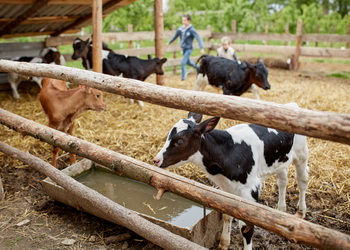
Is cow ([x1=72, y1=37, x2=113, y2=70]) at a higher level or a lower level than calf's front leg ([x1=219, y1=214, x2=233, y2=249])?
higher

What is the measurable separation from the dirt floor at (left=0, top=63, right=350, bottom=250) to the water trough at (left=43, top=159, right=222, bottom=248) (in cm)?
29

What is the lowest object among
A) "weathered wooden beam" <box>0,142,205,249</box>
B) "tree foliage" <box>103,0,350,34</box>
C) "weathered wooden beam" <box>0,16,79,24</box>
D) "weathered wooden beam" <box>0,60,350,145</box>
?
"weathered wooden beam" <box>0,142,205,249</box>

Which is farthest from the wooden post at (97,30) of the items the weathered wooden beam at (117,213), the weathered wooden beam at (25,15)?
the weathered wooden beam at (117,213)

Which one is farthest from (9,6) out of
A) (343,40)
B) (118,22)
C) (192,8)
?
(192,8)

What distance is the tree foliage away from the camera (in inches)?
789

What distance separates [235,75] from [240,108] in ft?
18.9

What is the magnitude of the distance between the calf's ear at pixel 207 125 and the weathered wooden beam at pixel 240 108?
66cm

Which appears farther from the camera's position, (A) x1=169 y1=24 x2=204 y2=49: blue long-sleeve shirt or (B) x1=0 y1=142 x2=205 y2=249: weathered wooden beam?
(A) x1=169 y1=24 x2=204 y2=49: blue long-sleeve shirt

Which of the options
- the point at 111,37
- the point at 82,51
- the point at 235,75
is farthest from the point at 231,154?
the point at 111,37

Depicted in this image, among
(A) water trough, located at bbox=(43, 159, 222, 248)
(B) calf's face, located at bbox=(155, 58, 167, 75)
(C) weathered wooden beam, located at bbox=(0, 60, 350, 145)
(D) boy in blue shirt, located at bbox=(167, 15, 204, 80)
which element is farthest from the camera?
(D) boy in blue shirt, located at bbox=(167, 15, 204, 80)

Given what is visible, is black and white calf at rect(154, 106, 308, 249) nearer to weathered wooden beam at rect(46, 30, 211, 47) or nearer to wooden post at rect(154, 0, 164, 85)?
wooden post at rect(154, 0, 164, 85)

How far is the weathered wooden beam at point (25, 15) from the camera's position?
8.11m

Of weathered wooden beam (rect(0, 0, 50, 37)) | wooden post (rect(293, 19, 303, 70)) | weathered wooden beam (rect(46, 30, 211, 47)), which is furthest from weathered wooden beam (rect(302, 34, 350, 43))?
weathered wooden beam (rect(0, 0, 50, 37))

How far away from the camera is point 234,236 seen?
3.97m
